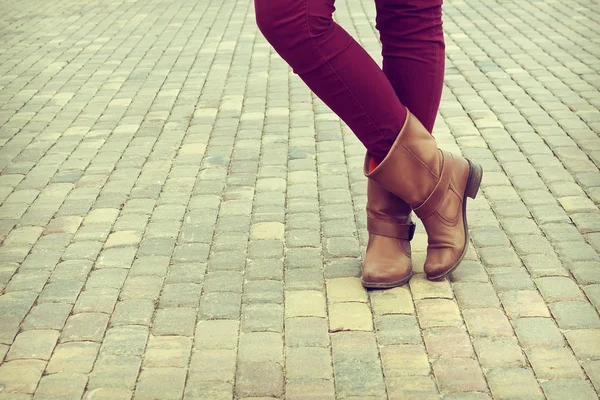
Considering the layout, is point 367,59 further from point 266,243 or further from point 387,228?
point 266,243

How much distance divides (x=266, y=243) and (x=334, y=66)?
86 cm

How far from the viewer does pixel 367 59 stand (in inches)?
98.7

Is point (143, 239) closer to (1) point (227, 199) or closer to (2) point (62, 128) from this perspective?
(1) point (227, 199)

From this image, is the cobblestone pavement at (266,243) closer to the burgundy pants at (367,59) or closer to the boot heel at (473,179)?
the boot heel at (473,179)

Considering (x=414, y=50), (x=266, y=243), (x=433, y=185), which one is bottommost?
(x=266, y=243)

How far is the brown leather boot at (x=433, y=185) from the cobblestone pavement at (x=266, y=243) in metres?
0.11

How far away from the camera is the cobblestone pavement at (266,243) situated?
2.33 m

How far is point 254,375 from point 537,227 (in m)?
1.34

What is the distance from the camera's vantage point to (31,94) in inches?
204

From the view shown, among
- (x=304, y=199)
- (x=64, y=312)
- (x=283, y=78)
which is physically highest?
(x=64, y=312)

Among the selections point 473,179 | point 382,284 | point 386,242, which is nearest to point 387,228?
point 386,242

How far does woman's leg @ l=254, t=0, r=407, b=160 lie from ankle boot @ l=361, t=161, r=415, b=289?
20cm

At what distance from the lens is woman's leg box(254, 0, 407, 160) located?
238 cm

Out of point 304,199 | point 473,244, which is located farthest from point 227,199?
point 473,244
